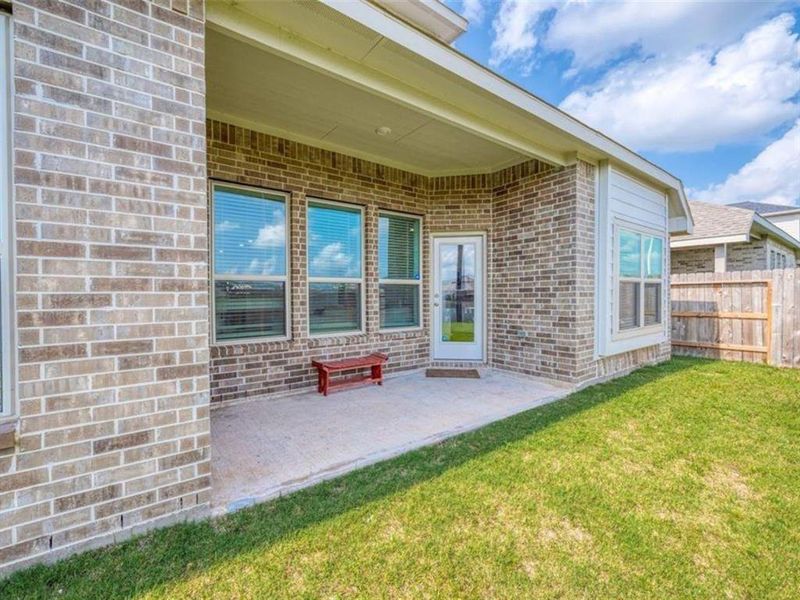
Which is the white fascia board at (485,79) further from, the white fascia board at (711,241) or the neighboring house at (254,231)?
A: the white fascia board at (711,241)

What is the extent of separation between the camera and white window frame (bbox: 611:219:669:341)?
17.2 ft

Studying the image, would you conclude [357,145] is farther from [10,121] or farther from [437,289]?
[10,121]

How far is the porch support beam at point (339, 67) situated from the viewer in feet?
8.14

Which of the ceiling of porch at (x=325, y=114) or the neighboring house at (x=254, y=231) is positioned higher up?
the ceiling of porch at (x=325, y=114)

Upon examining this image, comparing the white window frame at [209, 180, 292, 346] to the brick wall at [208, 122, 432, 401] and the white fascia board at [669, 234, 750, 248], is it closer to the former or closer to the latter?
the brick wall at [208, 122, 432, 401]

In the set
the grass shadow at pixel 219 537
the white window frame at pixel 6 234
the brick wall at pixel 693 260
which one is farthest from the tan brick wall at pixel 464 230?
the brick wall at pixel 693 260

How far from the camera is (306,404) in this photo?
13.5 ft

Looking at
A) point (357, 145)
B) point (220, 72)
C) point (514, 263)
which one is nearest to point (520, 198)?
point (514, 263)

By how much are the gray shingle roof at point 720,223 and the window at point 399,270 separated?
25.3 ft

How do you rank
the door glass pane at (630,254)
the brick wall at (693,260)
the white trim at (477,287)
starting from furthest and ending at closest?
the brick wall at (693,260) < the white trim at (477,287) < the door glass pane at (630,254)

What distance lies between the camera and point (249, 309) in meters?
4.36

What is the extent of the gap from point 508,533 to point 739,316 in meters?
7.26

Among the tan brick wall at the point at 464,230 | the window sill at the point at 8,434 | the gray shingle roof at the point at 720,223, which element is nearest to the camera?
the window sill at the point at 8,434

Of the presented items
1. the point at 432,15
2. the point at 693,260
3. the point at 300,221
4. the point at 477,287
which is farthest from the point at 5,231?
the point at 693,260
